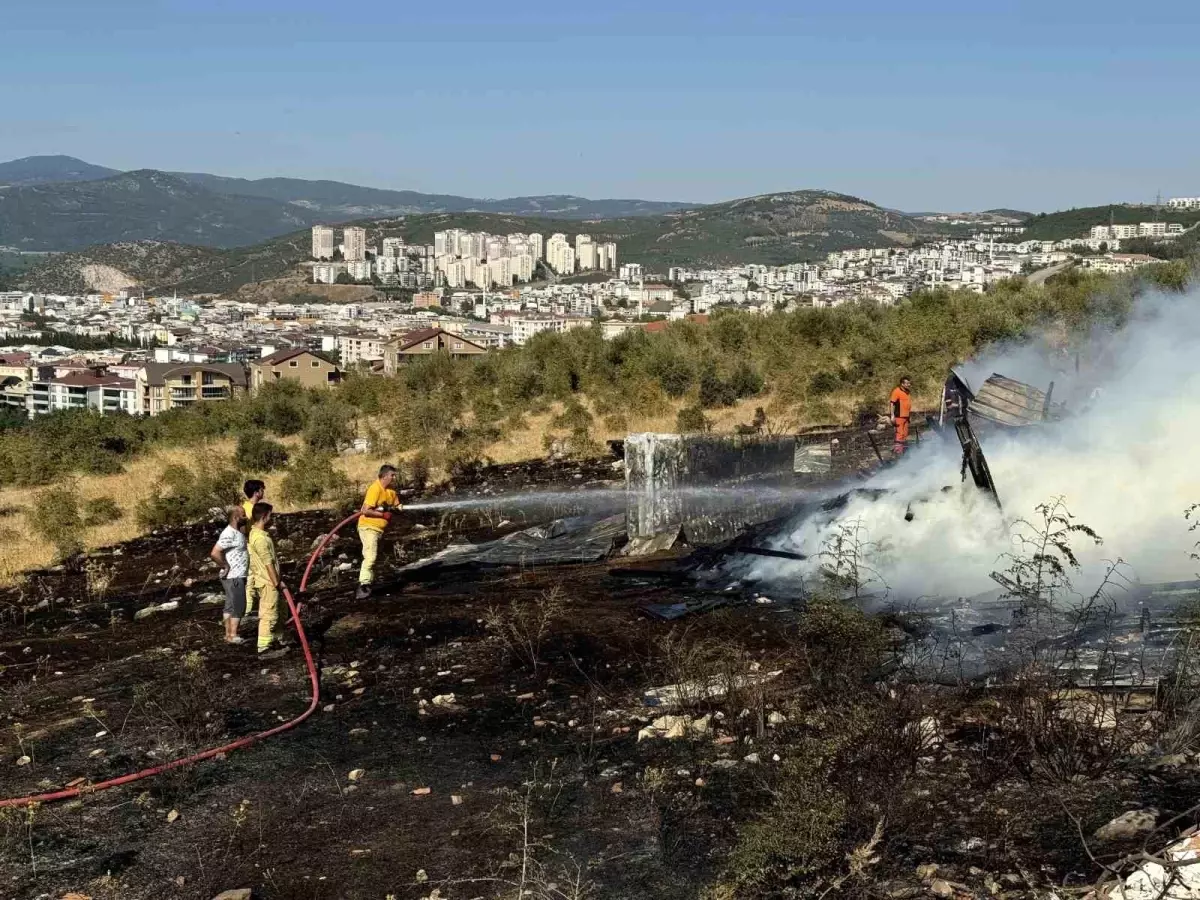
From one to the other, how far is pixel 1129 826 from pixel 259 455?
51.3ft

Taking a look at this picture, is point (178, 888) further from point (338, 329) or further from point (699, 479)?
point (338, 329)

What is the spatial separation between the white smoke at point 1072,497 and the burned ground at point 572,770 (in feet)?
4.91

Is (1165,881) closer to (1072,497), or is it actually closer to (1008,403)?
(1072,497)

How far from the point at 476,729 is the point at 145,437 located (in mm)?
16938

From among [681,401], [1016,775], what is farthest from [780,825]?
[681,401]

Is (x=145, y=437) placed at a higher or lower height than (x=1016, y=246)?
lower

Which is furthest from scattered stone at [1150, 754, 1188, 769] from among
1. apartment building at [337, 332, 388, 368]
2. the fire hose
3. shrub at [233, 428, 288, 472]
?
apartment building at [337, 332, 388, 368]

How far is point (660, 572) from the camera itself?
10.0 m

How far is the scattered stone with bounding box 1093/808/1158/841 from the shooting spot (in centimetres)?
444

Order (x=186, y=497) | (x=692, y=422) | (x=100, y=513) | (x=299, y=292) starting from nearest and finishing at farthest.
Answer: (x=100, y=513) < (x=186, y=497) < (x=692, y=422) < (x=299, y=292)

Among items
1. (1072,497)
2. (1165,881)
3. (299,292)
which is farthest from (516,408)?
(299,292)

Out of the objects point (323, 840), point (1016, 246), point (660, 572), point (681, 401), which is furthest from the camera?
point (1016, 246)

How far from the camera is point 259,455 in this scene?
17.9 meters

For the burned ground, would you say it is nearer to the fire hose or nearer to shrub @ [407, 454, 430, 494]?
the fire hose
